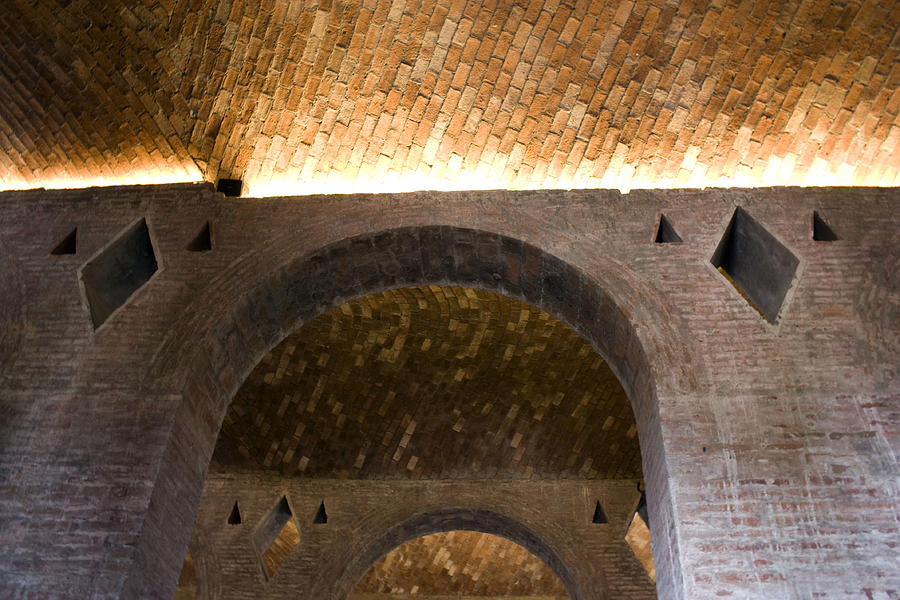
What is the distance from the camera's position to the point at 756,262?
5.55 meters

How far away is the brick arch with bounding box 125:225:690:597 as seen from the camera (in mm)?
4680

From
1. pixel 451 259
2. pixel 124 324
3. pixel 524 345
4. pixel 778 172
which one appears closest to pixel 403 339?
pixel 524 345

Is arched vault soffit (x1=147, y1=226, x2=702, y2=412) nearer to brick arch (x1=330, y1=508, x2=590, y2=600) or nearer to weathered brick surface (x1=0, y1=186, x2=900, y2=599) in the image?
weathered brick surface (x1=0, y1=186, x2=900, y2=599)

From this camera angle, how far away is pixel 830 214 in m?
5.46

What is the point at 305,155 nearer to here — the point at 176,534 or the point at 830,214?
the point at 176,534

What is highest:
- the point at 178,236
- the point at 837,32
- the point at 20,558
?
the point at 837,32

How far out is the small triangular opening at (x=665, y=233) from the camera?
5.48 meters

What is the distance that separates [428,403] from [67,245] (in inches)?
177

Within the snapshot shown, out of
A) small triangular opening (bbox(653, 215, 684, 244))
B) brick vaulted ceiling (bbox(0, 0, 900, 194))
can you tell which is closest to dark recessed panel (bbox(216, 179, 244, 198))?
brick vaulted ceiling (bbox(0, 0, 900, 194))

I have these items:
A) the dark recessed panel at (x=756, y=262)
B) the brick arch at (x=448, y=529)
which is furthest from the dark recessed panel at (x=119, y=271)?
the brick arch at (x=448, y=529)

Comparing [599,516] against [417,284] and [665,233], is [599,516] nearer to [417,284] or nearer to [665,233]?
[417,284]

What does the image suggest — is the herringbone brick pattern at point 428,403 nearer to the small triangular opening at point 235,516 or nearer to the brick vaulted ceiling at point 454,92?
the small triangular opening at point 235,516

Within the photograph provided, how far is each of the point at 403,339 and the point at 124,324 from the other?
372cm

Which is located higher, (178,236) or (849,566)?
(178,236)
